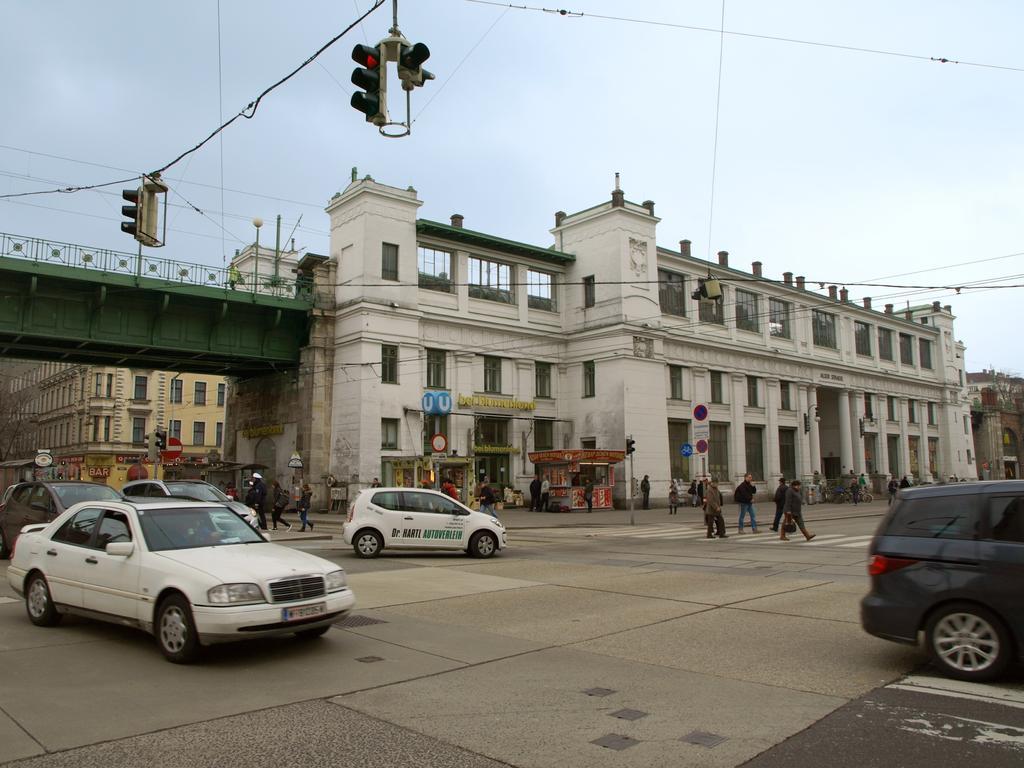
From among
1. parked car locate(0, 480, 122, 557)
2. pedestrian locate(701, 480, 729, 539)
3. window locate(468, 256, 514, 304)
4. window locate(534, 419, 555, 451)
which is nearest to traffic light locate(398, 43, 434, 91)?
parked car locate(0, 480, 122, 557)

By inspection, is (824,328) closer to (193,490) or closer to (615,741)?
(193,490)

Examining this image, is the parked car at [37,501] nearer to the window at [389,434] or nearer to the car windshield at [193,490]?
the car windshield at [193,490]

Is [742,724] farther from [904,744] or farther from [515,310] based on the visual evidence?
[515,310]

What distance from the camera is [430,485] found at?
30594 millimetres

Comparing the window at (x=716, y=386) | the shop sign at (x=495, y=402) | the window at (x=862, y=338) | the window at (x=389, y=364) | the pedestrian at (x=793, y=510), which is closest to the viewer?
the pedestrian at (x=793, y=510)

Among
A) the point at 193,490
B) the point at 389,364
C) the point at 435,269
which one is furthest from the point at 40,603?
the point at 435,269

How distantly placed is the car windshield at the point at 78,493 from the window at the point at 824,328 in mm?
53228

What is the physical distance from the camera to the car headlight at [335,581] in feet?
25.0

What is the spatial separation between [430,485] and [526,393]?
13.8 metres

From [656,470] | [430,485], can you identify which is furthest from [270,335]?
[656,470]

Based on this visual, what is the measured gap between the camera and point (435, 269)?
40.2 m

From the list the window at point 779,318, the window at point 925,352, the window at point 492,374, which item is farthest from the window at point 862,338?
the window at point 492,374

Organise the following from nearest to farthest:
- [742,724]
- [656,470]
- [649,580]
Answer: [742,724]
[649,580]
[656,470]

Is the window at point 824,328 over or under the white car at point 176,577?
over
